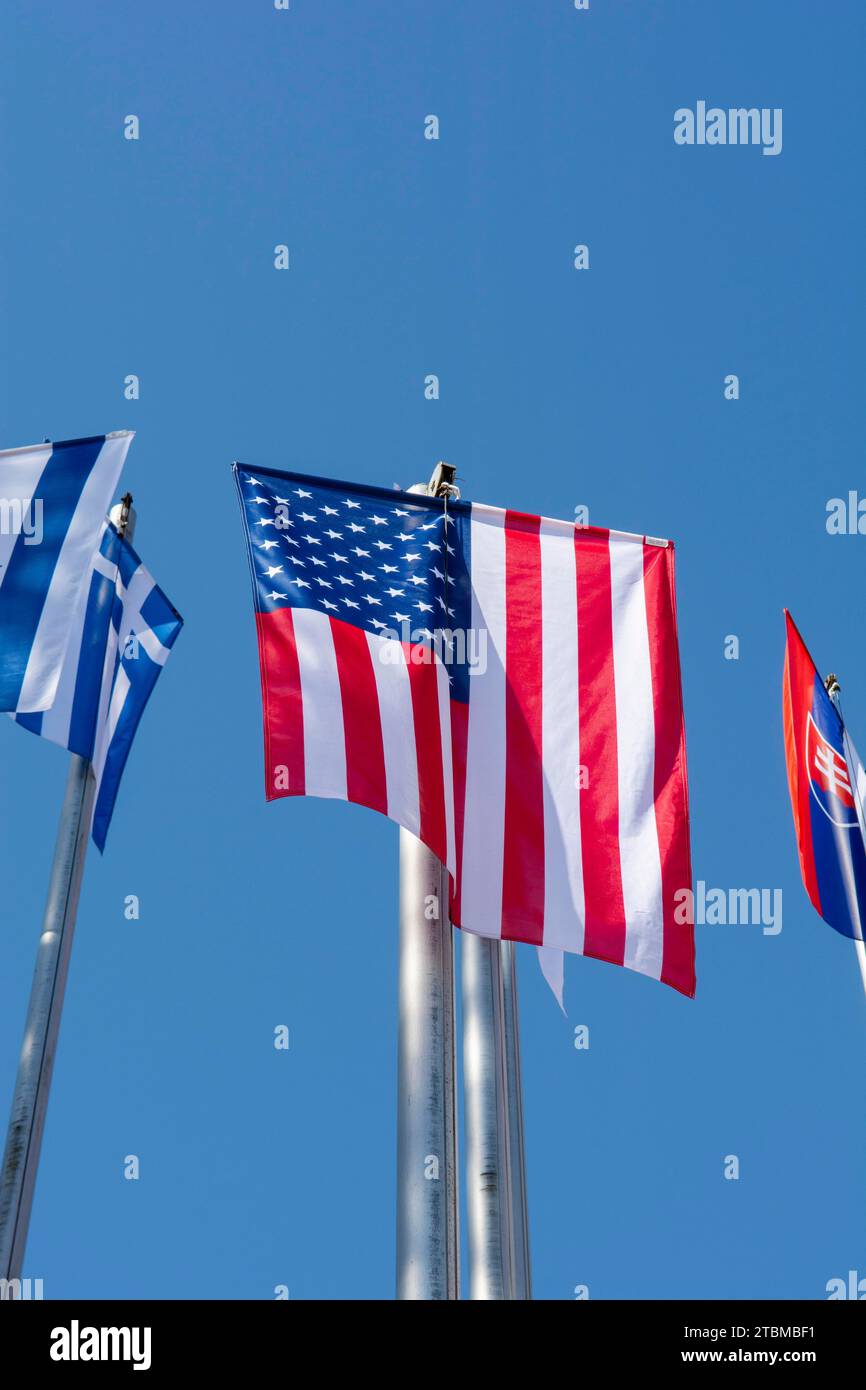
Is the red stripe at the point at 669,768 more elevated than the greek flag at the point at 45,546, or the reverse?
the greek flag at the point at 45,546

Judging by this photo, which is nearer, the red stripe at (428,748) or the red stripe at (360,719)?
the red stripe at (360,719)

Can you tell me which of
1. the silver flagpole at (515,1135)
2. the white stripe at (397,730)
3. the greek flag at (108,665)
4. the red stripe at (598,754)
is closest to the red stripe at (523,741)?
the red stripe at (598,754)

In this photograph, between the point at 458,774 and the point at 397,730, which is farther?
the point at 458,774

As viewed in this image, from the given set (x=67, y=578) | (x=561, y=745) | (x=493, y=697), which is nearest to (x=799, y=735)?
(x=561, y=745)

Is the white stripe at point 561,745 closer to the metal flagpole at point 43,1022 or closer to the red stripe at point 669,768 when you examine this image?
the red stripe at point 669,768

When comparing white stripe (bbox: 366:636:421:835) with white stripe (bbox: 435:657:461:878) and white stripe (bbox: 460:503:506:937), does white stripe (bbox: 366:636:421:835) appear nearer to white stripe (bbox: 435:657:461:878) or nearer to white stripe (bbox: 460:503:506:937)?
white stripe (bbox: 435:657:461:878)

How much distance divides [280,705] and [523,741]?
7.48 feet

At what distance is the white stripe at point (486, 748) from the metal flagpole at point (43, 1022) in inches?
159

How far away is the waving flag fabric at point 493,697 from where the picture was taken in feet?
43.7

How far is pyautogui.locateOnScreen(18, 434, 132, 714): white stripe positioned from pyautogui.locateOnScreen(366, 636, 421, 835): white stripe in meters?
3.56

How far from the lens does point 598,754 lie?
14.6 metres

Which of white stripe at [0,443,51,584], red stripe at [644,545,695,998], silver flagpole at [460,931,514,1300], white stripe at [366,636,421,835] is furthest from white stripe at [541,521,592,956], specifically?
white stripe at [0,443,51,584]

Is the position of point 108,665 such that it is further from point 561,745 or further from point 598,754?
point 598,754

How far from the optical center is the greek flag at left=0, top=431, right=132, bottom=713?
15.8 meters
